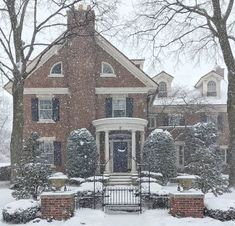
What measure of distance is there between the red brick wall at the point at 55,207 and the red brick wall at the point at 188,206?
344 cm

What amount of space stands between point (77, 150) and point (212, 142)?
873cm

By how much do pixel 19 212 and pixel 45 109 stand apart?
17.4m

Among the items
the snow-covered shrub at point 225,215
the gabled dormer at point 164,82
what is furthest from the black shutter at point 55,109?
the snow-covered shrub at point 225,215

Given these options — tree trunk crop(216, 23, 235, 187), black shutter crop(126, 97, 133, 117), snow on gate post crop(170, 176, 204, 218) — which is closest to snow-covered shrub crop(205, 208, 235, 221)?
snow on gate post crop(170, 176, 204, 218)

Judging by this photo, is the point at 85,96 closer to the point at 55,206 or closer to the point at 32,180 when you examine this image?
the point at 32,180

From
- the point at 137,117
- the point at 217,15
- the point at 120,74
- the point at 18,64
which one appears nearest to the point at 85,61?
the point at 120,74

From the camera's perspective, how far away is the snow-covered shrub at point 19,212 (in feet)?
47.7

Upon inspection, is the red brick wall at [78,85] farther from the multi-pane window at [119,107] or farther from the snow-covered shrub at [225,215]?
the snow-covered shrub at [225,215]

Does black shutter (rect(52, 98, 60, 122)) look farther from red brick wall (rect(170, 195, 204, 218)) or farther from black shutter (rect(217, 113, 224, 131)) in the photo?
red brick wall (rect(170, 195, 204, 218))

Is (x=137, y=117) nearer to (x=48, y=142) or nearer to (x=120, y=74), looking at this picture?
(x=120, y=74)

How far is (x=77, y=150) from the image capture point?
28.1 m

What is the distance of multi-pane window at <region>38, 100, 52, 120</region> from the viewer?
31.5m

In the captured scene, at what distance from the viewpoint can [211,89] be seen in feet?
133

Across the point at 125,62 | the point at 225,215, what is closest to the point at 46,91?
the point at 125,62
